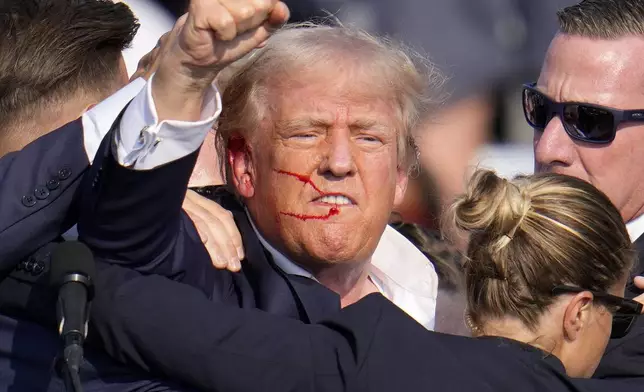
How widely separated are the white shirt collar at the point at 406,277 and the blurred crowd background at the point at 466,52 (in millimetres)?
1128

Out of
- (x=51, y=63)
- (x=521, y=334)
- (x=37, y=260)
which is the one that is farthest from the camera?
(x=51, y=63)

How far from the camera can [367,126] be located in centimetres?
253

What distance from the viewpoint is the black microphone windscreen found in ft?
6.46

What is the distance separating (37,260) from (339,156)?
0.62 metres

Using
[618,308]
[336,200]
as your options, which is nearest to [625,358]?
[618,308]

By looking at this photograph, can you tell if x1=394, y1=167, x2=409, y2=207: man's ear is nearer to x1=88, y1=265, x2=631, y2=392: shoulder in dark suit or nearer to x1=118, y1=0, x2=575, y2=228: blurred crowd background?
x1=88, y1=265, x2=631, y2=392: shoulder in dark suit

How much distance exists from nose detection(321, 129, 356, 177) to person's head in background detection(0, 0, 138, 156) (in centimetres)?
55

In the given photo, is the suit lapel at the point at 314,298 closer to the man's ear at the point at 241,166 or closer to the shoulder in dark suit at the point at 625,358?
the man's ear at the point at 241,166

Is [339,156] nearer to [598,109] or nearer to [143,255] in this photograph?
[143,255]

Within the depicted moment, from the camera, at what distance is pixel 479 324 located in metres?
2.36

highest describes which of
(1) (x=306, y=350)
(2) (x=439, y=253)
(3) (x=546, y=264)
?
(3) (x=546, y=264)

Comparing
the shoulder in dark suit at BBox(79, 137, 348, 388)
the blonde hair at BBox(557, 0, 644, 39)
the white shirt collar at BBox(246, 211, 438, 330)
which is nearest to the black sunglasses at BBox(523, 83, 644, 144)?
the blonde hair at BBox(557, 0, 644, 39)

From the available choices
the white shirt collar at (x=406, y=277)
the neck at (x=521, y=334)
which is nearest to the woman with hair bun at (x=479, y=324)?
the neck at (x=521, y=334)

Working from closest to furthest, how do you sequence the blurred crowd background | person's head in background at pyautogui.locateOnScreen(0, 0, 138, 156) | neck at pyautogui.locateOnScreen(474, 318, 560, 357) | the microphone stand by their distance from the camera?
the microphone stand
neck at pyautogui.locateOnScreen(474, 318, 560, 357)
person's head in background at pyautogui.locateOnScreen(0, 0, 138, 156)
the blurred crowd background
